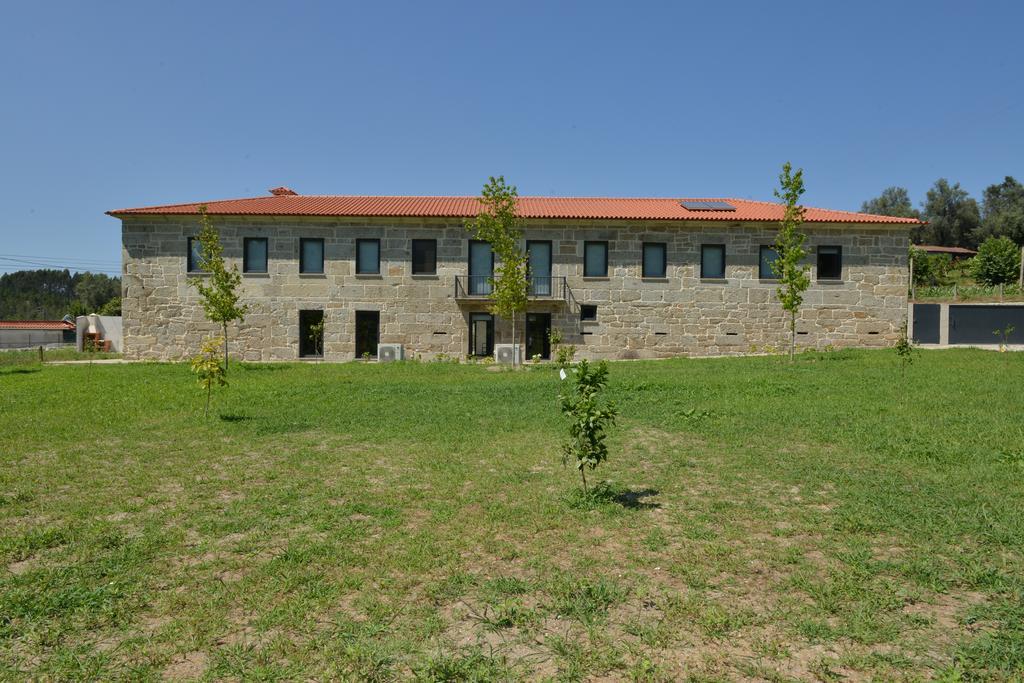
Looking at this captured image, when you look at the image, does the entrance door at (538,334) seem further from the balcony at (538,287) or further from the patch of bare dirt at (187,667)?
the patch of bare dirt at (187,667)

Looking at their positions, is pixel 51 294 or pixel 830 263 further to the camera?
pixel 51 294

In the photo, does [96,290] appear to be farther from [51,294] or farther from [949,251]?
[949,251]

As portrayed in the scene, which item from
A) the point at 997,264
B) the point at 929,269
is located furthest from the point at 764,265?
the point at 997,264

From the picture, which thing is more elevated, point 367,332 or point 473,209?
point 473,209

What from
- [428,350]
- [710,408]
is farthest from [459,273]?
[710,408]

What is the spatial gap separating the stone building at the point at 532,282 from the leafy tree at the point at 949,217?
4175 cm

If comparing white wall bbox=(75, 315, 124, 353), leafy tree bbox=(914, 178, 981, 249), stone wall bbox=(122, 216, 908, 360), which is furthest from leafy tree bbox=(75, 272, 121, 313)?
leafy tree bbox=(914, 178, 981, 249)

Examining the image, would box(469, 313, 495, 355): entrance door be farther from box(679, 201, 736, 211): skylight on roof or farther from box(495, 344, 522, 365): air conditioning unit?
box(679, 201, 736, 211): skylight on roof

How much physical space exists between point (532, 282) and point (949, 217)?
2098 inches

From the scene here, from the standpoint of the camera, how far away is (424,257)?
2294 centimetres

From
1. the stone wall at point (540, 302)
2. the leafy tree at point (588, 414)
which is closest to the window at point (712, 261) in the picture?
the stone wall at point (540, 302)

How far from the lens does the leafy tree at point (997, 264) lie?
3897cm

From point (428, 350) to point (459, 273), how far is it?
2.98 m

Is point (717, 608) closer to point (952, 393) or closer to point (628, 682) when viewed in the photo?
point (628, 682)
